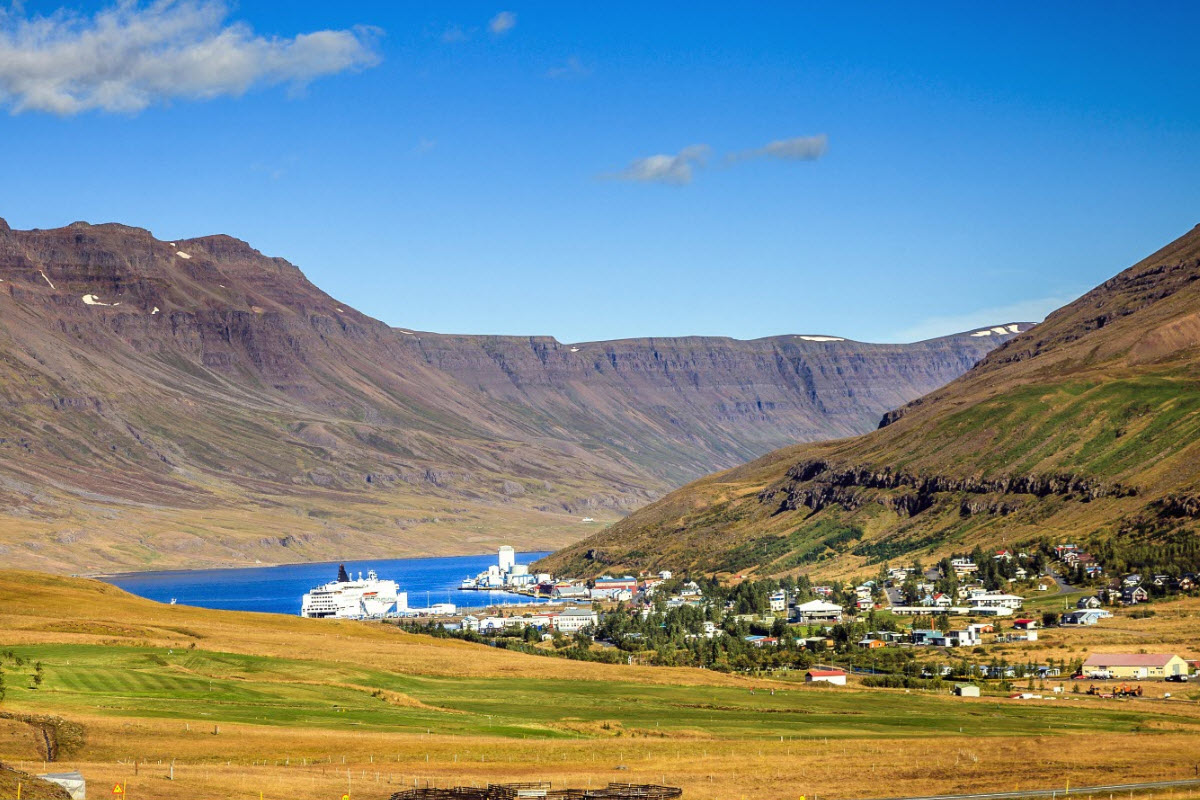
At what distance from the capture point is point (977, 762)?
88.4m

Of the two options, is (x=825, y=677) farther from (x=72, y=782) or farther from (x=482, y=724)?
(x=72, y=782)

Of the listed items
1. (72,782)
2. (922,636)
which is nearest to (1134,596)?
(922,636)

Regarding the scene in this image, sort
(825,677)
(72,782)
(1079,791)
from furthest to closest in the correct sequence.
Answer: (825,677) → (1079,791) → (72,782)

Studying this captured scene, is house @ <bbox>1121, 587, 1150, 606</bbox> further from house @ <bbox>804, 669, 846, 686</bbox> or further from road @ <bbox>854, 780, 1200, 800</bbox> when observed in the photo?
road @ <bbox>854, 780, 1200, 800</bbox>

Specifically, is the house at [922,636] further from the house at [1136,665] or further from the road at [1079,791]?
the road at [1079,791]

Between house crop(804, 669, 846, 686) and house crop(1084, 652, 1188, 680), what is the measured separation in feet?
76.6

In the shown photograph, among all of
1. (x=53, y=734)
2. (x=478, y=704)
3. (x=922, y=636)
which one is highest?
(x=53, y=734)

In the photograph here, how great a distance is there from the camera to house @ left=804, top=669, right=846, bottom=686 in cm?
14725

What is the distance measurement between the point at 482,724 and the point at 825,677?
54.3 meters

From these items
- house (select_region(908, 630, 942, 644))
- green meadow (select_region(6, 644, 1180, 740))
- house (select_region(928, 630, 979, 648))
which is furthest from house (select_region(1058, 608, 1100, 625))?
green meadow (select_region(6, 644, 1180, 740))

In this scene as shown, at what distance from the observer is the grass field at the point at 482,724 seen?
78.8 meters

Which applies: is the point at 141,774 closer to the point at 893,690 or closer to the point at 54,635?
the point at 54,635

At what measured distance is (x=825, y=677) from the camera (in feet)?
490

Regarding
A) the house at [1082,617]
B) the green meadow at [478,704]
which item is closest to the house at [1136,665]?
the green meadow at [478,704]
